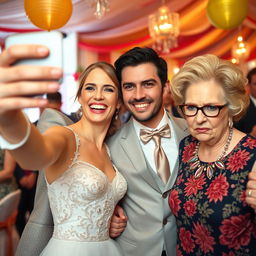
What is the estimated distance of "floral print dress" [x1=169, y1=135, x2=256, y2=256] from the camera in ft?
4.99

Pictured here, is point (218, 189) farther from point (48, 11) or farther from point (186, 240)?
point (48, 11)

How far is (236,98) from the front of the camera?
1669 millimetres

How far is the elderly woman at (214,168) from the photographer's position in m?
1.54

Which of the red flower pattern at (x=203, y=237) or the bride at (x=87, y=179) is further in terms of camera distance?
the bride at (x=87, y=179)

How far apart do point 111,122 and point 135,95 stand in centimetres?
25

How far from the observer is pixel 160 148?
2.16m

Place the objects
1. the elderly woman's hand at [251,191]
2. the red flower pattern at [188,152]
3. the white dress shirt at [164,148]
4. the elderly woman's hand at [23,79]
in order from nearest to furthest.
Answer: the elderly woman's hand at [23,79]
the elderly woman's hand at [251,191]
the red flower pattern at [188,152]
the white dress shirt at [164,148]

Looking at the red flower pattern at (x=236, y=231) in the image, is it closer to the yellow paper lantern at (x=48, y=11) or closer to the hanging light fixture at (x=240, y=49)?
the yellow paper lantern at (x=48, y=11)

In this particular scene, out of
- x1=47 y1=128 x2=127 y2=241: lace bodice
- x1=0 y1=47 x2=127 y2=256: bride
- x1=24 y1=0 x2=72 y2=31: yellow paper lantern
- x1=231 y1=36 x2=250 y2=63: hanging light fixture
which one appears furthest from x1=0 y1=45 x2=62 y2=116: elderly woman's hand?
x1=231 y1=36 x2=250 y2=63: hanging light fixture

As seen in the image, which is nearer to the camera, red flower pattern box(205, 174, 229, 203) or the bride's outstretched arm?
the bride's outstretched arm

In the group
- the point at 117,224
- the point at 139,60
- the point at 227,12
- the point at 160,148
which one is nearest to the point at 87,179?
the point at 117,224

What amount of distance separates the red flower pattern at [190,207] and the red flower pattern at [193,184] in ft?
0.14

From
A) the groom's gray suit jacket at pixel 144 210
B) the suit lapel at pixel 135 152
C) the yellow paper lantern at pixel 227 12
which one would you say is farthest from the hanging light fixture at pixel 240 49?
the groom's gray suit jacket at pixel 144 210

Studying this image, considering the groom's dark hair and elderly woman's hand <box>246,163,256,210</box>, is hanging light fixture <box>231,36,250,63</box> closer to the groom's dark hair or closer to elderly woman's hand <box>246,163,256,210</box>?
the groom's dark hair
